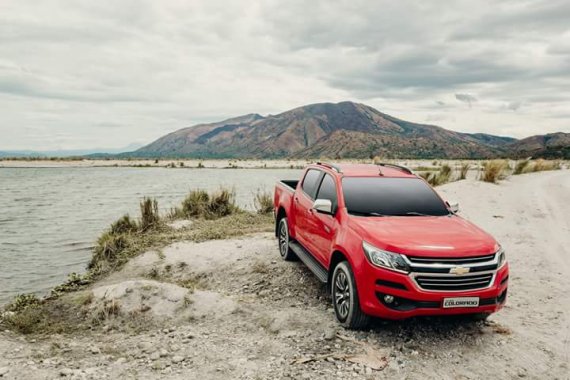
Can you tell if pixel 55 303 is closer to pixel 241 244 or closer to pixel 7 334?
pixel 7 334

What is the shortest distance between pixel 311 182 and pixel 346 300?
2681 millimetres

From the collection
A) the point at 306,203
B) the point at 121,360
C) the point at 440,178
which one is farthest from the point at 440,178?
the point at 121,360

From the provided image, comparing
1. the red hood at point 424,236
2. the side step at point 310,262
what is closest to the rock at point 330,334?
the side step at point 310,262

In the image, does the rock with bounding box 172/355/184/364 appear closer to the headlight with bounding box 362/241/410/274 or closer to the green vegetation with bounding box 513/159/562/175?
the headlight with bounding box 362/241/410/274

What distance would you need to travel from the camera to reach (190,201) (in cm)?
1472

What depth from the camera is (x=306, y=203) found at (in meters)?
7.28

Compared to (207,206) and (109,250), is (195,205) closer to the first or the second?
(207,206)

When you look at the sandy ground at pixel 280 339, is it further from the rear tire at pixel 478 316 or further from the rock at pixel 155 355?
the rear tire at pixel 478 316

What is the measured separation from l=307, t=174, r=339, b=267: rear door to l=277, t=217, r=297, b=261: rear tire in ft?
4.49

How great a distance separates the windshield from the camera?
19.6 feet

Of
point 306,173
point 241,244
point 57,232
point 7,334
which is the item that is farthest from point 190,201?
point 7,334

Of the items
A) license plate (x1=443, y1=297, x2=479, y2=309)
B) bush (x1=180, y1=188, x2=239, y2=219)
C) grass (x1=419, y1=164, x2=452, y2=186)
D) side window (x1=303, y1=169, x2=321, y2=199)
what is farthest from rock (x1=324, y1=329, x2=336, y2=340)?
grass (x1=419, y1=164, x2=452, y2=186)

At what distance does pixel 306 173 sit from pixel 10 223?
13214 millimetres

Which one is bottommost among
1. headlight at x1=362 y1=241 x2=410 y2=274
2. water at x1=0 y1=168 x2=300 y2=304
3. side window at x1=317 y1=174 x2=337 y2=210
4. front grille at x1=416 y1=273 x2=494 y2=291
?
water at x1=0 y1=168 x2=300 y2=304
